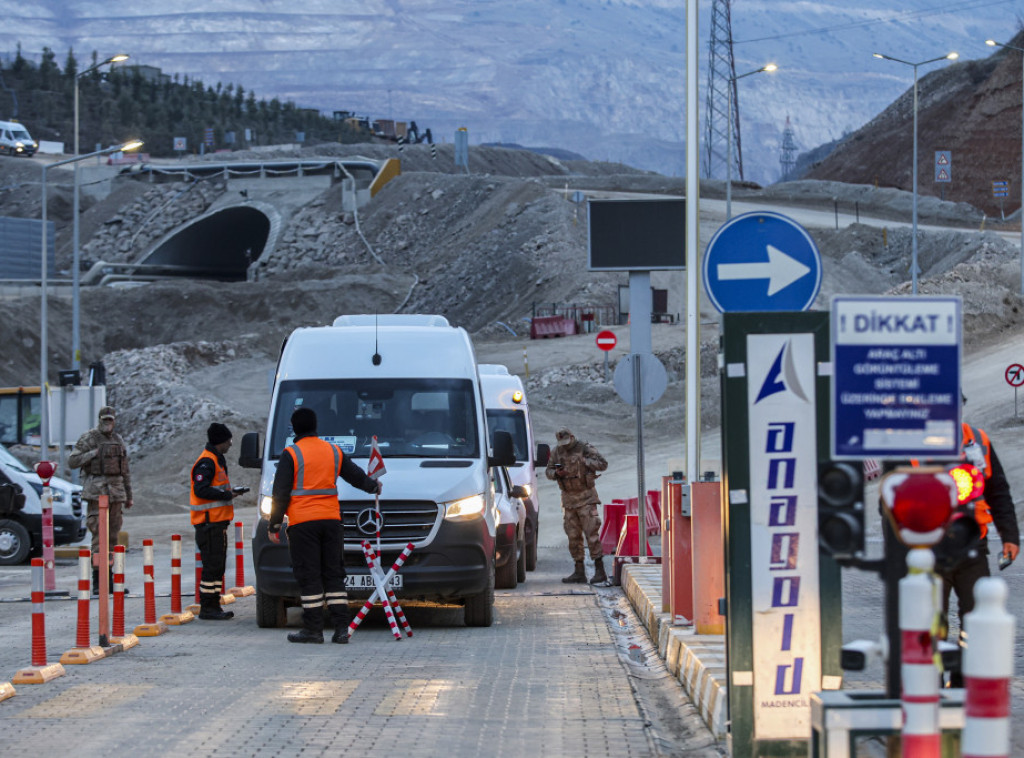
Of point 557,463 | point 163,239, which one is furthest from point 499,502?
point 163,239

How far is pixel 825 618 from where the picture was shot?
22.6 feet

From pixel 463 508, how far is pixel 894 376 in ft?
26.4

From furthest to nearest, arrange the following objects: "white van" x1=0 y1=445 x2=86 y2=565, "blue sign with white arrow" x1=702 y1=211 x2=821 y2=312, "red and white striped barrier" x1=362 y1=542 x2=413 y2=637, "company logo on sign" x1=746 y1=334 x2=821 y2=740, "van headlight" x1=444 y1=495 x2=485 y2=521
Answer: "white van" x1=0 y1=445 x2=86 y2=565, "van headlight" x1=444 y1=495 x2=485 y2=521, "red and white striped barrier" x1=362 y1=542 x2=413 y2=637, "blue sign with white arrow" x1=702 y1=211 x2=821 y2=312, "company logo on sign" x1=746 y1=334 x2=821 y2=740

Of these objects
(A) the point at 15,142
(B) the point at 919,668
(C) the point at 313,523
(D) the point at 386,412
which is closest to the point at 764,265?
(B) the point at 919,668

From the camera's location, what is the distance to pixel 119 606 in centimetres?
1198

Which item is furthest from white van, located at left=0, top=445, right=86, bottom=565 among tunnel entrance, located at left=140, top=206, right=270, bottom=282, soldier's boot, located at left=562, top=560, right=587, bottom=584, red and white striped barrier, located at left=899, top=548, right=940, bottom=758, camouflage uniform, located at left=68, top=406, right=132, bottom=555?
tunnel entrance, located at left=140, top=206, right=270, bottom=282

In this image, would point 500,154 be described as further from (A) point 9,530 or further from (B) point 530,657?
(B) point 530,657

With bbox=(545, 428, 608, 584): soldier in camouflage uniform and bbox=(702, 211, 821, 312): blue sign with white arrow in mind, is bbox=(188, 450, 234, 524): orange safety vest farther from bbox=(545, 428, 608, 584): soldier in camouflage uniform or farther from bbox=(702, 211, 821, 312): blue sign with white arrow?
bbox=(702, 211, 821, 312): blue sign with white arrow

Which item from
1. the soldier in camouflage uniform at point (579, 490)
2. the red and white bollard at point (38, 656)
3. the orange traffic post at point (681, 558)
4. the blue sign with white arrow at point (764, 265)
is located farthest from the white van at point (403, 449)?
the blue sign with white arrow at point (764, 265)

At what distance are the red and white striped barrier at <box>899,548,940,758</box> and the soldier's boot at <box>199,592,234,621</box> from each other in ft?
34.3

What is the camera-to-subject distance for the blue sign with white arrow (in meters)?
8.12

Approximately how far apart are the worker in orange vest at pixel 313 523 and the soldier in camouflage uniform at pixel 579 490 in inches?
233

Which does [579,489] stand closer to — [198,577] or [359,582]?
[198,577]

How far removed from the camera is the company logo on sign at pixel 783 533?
685 cm
